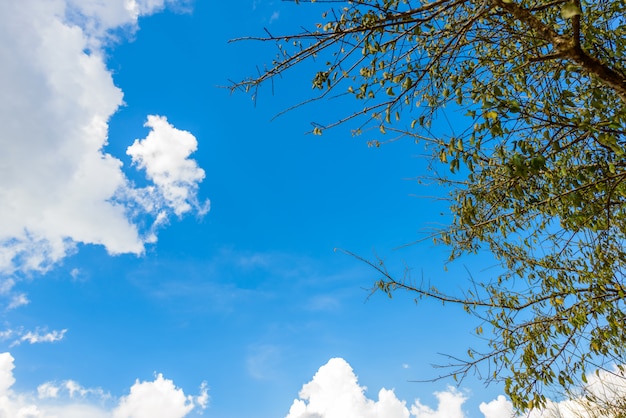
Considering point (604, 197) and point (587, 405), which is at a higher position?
point (604, 197)

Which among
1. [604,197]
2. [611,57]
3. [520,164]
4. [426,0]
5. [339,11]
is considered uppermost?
[426,0]

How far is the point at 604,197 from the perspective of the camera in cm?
405

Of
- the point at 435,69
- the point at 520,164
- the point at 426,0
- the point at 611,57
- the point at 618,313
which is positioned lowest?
the point at 618,313

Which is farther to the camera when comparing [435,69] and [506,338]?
[506,338]

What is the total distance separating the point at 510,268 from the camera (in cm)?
526

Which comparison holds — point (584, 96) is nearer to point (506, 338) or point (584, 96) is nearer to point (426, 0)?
point (426, 0)

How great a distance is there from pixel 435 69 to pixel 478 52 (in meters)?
1.24

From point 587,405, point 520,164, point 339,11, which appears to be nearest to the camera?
point 520,164

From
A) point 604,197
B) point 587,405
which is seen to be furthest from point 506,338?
point 587,405

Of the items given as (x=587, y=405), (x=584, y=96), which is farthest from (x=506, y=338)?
(x=587, y=405)

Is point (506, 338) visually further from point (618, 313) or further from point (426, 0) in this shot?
point (426, 0)

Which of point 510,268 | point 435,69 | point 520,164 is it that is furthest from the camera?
point 510,268

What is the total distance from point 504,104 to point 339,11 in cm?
172

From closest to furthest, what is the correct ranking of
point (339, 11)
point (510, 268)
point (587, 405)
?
1. point (339, 11)
2. point (510, 268)
3. point (587, 405)
